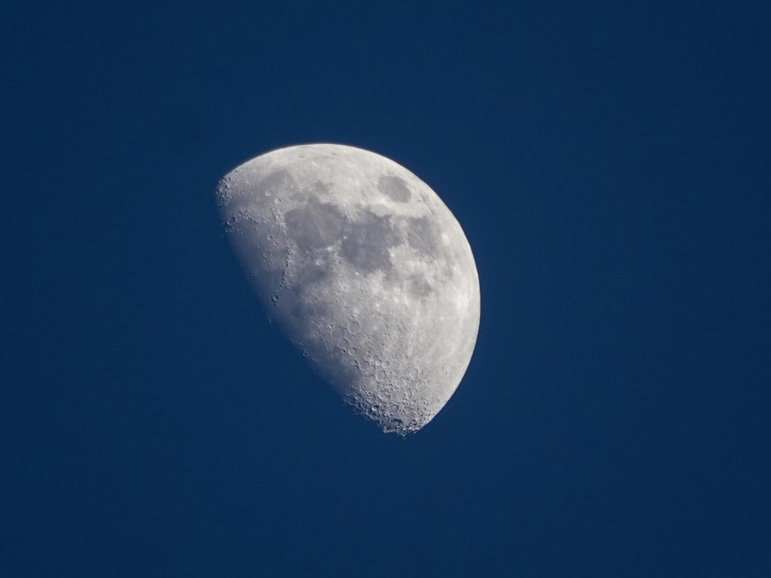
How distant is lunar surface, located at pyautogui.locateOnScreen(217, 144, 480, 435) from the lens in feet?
33.3

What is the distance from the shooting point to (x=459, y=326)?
463 inches

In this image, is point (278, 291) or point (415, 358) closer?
point (278, 291)

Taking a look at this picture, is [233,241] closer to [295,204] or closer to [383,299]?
[295,204]

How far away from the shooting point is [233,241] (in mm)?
10430

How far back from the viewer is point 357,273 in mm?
10234

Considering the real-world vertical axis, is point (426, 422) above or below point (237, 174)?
below

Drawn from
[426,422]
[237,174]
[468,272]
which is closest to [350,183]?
[237,174]

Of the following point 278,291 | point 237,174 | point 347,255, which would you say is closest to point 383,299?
point 347,255

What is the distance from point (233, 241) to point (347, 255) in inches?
68.4

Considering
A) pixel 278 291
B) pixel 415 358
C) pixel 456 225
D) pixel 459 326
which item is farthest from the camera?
pixel 456 225

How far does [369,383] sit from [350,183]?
316cm

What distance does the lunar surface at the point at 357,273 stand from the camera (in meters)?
10.1

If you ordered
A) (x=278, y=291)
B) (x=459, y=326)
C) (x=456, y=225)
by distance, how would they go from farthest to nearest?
(x=456, y=225), (x=459, y=326), (x=278, y=291)

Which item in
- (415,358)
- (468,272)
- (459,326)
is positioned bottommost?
(415,358)
